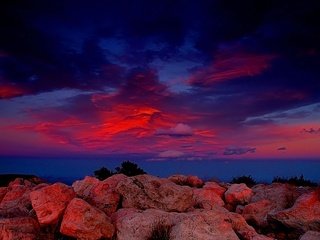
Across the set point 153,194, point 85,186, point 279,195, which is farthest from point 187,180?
point 153,194

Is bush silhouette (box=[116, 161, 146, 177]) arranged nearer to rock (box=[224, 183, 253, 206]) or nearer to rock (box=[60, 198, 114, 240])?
rock (box=[224, 183, 253, 206])

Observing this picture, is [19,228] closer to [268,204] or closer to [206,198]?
[206,198]

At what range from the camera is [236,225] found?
1598cm

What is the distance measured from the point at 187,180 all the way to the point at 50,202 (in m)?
12.3

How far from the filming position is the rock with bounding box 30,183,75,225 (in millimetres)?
15180

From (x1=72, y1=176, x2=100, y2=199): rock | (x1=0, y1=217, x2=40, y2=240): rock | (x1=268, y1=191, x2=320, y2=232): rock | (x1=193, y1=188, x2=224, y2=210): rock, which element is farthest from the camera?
(x1=193, y1=188, x2=224, y2=210): rock

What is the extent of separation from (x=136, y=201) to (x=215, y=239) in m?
4.22

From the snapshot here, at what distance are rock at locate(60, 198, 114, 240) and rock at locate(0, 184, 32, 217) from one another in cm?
198

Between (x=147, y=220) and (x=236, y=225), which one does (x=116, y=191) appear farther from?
(x=236, y=225)

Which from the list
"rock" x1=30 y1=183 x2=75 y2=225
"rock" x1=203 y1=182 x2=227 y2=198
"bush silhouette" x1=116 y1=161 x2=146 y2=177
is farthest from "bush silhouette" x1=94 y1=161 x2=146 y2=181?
"rock" x1=30 y1=183 x2=75 y2=225

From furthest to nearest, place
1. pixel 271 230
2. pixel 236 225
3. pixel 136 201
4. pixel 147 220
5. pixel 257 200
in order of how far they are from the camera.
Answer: pixel 257 200 < pixel 271 230 < pixel 136 201 < pixel 236 225 < pixel 147 220

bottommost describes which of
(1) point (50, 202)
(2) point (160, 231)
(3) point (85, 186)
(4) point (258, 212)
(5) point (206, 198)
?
(2) point (160, 231)

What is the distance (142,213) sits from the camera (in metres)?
15.4

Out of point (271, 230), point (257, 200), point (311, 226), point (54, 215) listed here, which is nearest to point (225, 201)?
point (257, 200)
